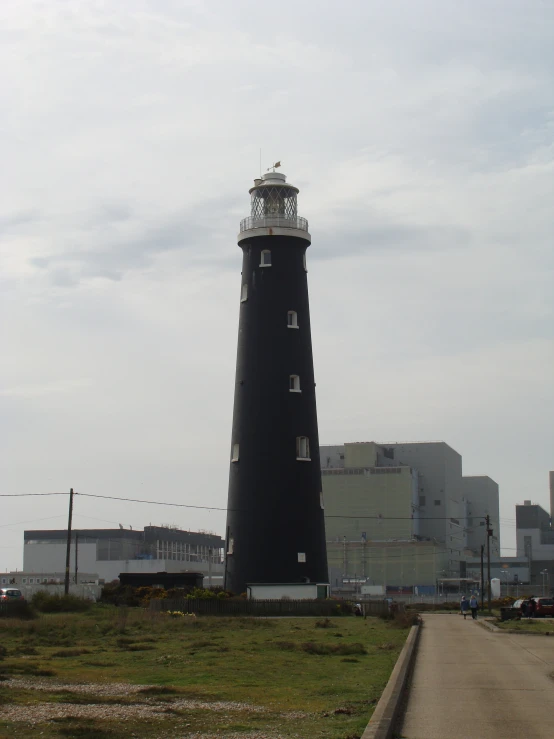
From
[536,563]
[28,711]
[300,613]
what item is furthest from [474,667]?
[536,563]

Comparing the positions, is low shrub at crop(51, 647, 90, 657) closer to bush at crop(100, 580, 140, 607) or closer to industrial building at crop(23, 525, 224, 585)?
bush at crop(100, 580, 140, 607)

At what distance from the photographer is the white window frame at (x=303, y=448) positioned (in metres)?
49.0

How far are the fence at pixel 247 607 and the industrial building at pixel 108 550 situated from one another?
205 ft

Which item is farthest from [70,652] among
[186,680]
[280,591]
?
[280,591]

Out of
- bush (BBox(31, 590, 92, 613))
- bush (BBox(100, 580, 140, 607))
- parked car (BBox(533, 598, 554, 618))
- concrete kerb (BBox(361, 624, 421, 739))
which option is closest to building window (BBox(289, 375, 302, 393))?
bush (BBox(100, 580, 140, 607))

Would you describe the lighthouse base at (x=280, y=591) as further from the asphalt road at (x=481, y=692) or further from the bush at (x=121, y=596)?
the asphalt road at (x=481, y=692)

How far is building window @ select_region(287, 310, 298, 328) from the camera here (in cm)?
5016

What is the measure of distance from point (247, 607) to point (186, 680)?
28243 mm

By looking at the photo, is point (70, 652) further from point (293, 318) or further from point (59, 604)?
point (293, 318)

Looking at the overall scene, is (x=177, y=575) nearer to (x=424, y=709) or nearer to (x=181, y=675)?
(x=181, y=675)

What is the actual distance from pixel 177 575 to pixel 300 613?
1666cm

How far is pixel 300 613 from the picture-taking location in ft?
151

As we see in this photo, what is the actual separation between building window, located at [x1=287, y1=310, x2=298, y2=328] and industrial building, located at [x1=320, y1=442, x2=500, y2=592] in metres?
61.4

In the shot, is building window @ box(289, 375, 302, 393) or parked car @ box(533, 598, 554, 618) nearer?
building window @ box(289, 375, 302, 393)
